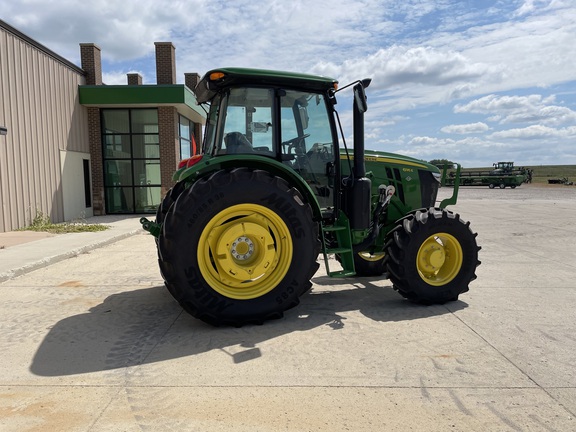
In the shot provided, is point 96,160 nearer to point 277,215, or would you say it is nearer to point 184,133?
point 184,133

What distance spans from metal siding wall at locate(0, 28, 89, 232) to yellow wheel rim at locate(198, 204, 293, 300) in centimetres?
1006

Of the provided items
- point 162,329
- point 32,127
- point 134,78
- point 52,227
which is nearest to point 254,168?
point 162,329

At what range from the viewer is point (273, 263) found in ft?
14.3

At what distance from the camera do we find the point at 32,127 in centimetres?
1310

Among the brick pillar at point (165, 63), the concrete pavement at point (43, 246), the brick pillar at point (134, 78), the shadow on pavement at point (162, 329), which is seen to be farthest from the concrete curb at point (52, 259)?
the brick pillar at point (134, 78)

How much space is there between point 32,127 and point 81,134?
311 centimetres

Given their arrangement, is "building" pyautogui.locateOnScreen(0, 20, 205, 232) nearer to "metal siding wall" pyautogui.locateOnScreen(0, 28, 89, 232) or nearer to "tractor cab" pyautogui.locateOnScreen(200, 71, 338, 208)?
"metal siding wall" pyautogui.locateOnScreen(0, 28, 89, 232)

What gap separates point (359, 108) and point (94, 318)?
354cm

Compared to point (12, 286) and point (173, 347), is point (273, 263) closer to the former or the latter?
point (173, 347)

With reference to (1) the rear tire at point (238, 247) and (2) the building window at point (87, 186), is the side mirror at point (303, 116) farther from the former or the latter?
(2) the building window at point (87, 186)

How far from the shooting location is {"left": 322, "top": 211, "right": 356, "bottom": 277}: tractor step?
4.61 m

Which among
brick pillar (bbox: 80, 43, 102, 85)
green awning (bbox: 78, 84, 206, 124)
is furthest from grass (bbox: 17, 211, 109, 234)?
brick pillar (bbox: 80, 43, 102, 85)

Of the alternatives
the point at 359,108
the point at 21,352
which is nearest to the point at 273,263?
the point at 359,108

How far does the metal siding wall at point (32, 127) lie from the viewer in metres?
11.9
